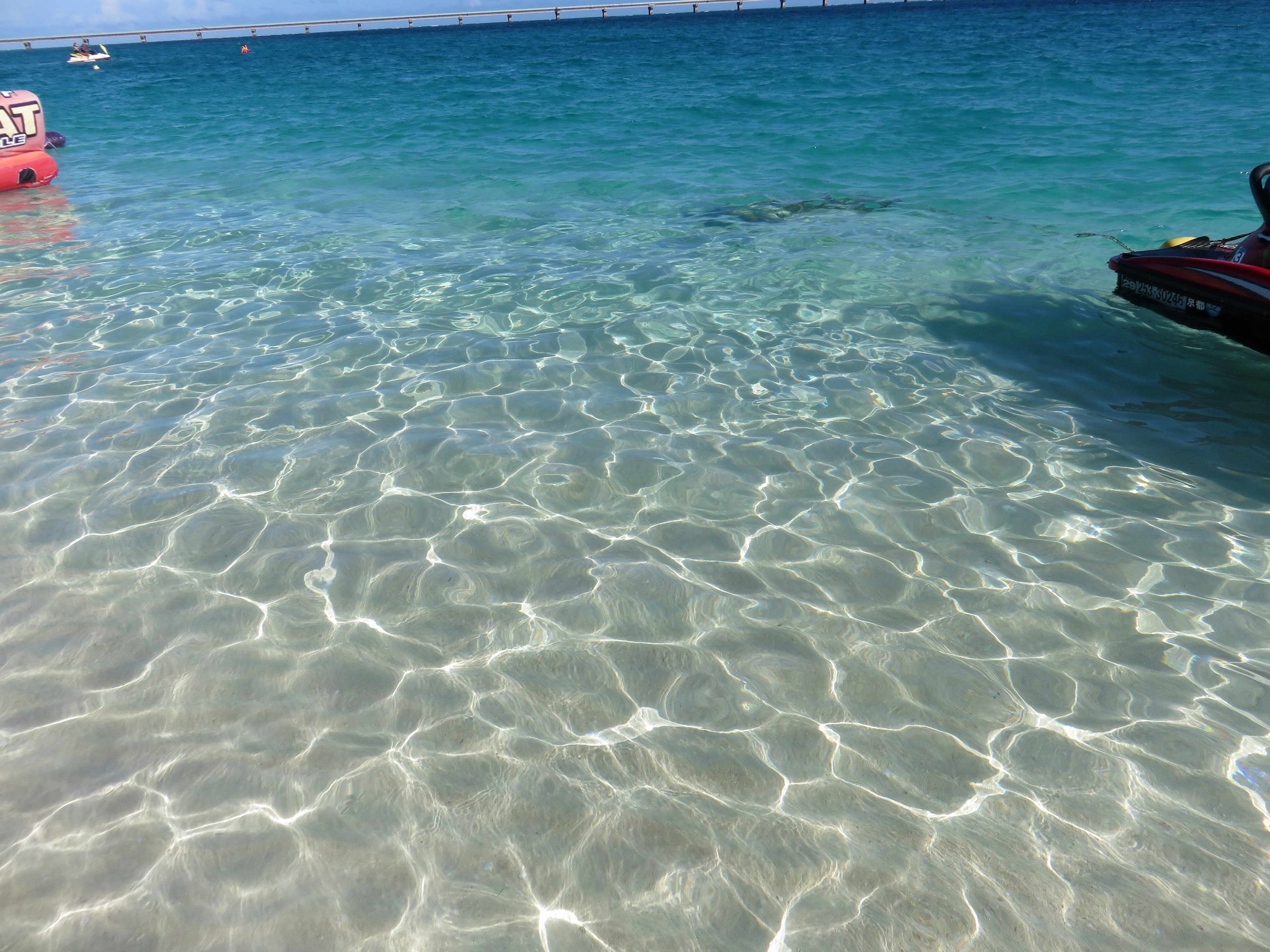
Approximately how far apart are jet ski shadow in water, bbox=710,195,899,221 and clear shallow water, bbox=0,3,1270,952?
175 cm

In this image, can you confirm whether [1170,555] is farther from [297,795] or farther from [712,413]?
[297,795]

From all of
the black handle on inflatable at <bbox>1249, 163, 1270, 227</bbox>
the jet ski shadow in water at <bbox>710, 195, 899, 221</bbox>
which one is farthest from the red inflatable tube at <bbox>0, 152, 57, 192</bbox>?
the black handle on inflatable at <bbox>1249, 163, 1270, 227</bbox>

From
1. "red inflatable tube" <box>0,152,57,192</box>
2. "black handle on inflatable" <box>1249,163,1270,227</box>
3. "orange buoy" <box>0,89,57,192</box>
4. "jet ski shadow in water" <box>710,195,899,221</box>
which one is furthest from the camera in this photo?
"orange buoy" <box>0,89,57,192</box>

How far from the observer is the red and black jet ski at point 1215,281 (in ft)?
19.9

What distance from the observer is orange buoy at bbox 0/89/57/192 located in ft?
46.1

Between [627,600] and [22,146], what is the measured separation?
672 inches

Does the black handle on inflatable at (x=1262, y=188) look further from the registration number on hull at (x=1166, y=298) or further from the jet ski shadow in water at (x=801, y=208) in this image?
the jet ski shadow in water at (x=801, y=208)

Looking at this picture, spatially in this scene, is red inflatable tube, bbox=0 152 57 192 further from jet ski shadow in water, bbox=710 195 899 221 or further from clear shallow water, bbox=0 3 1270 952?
jet ski shadow in water, bbox=710 195 899 221

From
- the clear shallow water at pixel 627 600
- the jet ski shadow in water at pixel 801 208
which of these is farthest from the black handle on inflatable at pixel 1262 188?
the jet ski shadow in water at pixel 801 208

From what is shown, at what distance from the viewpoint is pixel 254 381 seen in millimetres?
6309

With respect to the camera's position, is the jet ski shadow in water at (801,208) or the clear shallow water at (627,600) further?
the jet ski shadow in water at (801,208)

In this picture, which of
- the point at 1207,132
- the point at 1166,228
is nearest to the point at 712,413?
the point at 1166,228

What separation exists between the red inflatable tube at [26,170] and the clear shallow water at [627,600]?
5212mm

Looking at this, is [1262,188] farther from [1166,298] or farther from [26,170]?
[26,170]
